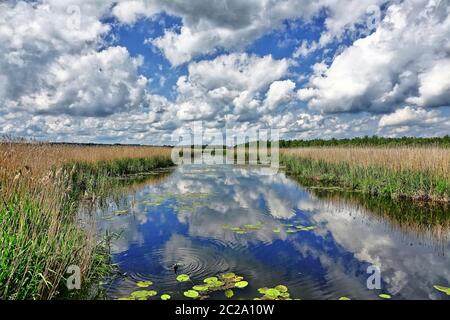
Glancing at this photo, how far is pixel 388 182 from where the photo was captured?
10742 millimetres

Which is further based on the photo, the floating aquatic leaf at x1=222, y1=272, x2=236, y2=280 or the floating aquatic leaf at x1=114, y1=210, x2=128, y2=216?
the floating aquatic leaf at x1=114, y1=210, x2=128, y2=216

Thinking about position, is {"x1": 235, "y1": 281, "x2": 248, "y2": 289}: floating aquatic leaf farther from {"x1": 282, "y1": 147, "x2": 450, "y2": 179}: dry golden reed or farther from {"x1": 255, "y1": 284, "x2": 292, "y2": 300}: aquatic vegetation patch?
{"x1": 282, "y1": 147, "x2": 450, "y2": 179}: dry golden reed

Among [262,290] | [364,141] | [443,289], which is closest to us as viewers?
[262,290]

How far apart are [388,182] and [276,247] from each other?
7.17 m

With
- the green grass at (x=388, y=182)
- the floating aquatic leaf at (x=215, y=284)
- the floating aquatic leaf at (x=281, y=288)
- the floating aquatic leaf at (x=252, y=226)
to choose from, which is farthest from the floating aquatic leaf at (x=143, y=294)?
the green grass at (x=388, y=182)

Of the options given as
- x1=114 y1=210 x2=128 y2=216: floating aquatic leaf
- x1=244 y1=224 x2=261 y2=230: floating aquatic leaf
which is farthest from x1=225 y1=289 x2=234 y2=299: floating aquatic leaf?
Answer: x1=114 y1=210 x2=128 y2=216: floating aquatic leaf

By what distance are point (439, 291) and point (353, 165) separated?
1043 cm

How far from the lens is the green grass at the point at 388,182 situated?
9.38 metres

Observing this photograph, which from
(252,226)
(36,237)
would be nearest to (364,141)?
(252,226)

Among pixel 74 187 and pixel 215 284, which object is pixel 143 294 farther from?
pixel 74 187

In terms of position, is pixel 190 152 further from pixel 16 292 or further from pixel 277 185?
pixel 16 292

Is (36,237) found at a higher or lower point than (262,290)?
higher

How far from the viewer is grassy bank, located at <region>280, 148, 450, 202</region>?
952 centimetres
